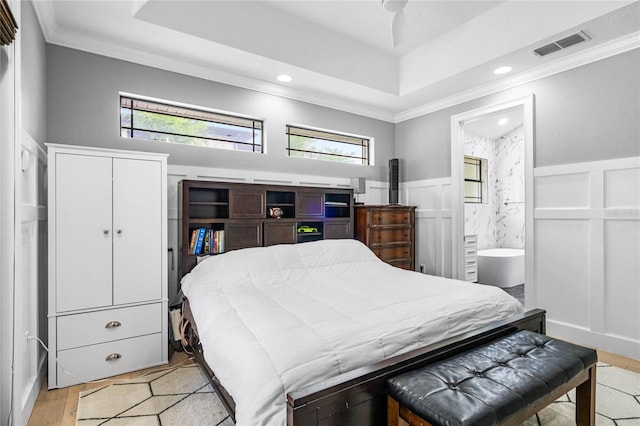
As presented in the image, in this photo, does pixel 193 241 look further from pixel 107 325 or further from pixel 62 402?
pixel 62 402

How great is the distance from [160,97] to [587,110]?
4.03m

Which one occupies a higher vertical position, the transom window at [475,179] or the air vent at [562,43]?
the air vent at [562,43]

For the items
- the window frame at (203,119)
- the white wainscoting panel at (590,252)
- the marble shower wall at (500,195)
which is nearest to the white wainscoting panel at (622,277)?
the white wainscoting panel at (590,252)

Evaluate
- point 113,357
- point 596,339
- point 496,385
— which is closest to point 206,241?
point 113,357

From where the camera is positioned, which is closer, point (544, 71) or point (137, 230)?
point (137, 230)

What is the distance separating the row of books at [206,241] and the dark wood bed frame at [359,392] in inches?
62.3

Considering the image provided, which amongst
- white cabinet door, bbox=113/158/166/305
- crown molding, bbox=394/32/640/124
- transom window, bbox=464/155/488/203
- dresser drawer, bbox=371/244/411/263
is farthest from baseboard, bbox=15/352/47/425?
transom window, bbox=464/155/488/203

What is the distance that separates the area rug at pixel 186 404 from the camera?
1.96 m

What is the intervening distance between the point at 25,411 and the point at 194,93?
2.82m

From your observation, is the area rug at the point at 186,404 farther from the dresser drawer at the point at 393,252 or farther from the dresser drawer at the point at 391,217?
the dresser drawer at the point at 391,217

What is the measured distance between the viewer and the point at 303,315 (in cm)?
185

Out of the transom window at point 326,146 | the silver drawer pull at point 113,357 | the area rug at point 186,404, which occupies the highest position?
the transom window at point 326,146

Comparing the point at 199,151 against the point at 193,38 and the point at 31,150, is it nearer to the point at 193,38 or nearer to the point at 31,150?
the point at 193,38

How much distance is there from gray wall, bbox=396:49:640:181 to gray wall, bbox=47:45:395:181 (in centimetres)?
217
